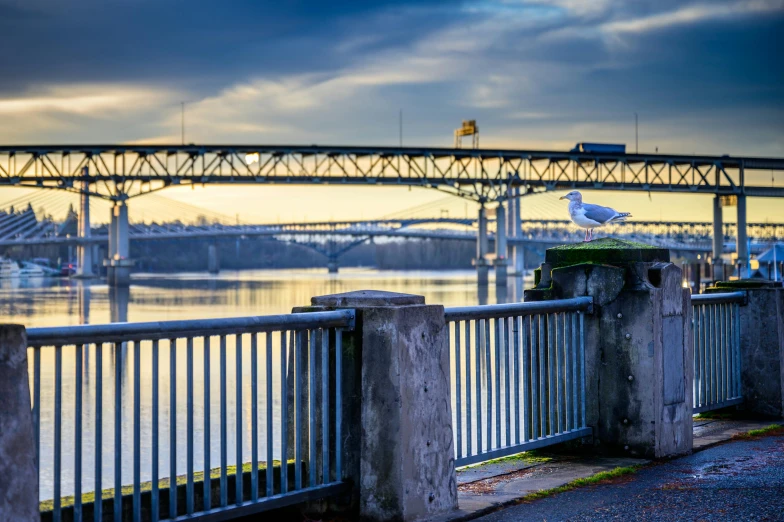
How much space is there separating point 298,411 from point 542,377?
268cm

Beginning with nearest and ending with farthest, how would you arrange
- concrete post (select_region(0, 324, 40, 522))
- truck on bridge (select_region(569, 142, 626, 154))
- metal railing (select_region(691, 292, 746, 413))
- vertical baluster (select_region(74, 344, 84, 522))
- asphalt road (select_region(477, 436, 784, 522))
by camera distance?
concrete post (select_region(0, 324, 40, 522)), vertical baluster (select_region(74, 344, 84, 522)), asphalt road (select_region(477, 436, 784, 522)), metal railing (select_region(691, 292, 746, 413)), truck on bridge (select_region(569, 142, 626, 154))

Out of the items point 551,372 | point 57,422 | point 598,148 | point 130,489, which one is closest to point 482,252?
point 598,148

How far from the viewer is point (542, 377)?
837 centimetres

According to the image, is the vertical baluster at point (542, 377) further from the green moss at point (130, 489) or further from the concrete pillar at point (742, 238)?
the concrete pillar at point (742, 238)

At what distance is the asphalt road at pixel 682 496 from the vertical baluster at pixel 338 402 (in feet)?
3.10

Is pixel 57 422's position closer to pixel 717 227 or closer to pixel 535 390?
pixel 535 390

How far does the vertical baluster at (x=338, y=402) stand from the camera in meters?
6.22

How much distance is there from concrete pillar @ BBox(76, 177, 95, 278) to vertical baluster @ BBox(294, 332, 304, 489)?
10558 centimetres

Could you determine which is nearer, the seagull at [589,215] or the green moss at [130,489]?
the green moss at [130,489]

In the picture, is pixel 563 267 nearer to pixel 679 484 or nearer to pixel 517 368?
pixel 517 368

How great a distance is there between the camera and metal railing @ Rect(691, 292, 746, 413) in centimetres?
1035

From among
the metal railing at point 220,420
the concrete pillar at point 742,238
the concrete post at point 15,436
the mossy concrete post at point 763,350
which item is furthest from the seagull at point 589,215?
the concrete pillar at point 742,238

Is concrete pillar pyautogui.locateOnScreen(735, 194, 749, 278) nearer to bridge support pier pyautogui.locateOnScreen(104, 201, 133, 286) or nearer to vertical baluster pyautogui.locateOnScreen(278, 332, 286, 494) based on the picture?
bridge support pier pyautogui.locateOnScreen(104, 201, 133, 286)

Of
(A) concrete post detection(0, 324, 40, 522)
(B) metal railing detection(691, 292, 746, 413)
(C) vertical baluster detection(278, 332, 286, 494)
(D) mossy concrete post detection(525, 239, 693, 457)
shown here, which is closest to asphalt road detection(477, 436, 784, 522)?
(D) mossy concrete post detection(525, 239, 693, 457)
